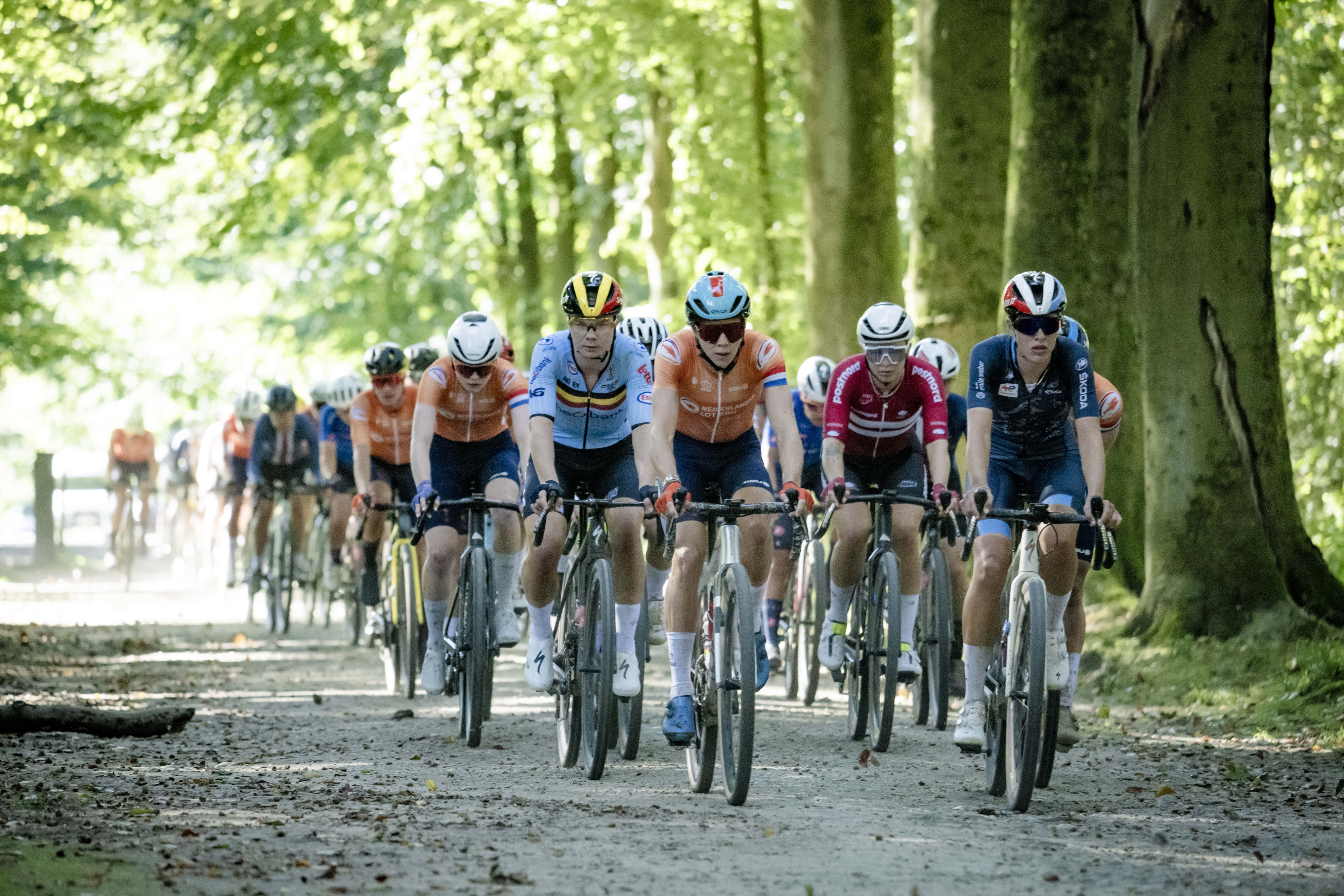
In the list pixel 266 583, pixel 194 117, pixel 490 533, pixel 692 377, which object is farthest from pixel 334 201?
pixel 692 377

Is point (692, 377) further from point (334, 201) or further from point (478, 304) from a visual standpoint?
point (478, 304)

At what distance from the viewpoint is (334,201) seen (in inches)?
1136

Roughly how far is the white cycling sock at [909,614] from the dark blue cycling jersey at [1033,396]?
1.70m

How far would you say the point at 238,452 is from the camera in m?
19.2

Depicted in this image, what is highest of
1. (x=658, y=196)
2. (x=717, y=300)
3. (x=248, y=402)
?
(x=658, y=196)

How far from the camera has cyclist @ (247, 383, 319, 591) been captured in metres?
16.9

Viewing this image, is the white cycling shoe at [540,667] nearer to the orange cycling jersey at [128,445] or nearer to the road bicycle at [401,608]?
the road bicycle at [401,608]

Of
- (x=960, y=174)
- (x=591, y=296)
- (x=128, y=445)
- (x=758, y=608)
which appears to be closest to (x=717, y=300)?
(x=591, y=296)

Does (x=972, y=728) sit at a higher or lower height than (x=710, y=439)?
lower

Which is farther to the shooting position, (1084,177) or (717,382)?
(1084,177)

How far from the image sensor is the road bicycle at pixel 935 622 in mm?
9586

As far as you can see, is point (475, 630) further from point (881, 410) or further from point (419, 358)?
point (419, 358)

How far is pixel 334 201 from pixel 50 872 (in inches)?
953

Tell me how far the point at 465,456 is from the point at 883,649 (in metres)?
2.75
